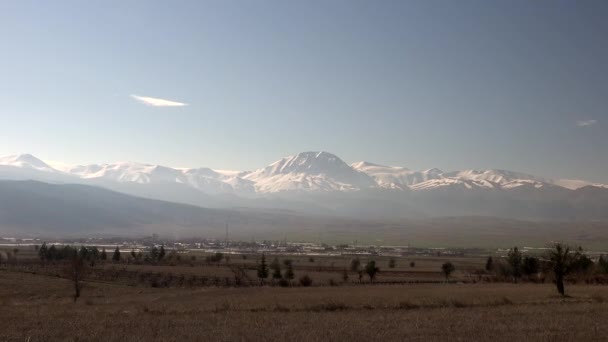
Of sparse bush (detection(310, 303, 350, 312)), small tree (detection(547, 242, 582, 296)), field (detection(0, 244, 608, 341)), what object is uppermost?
small tree (detection(547, 242, 582, 296))

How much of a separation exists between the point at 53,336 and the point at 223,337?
6914 mm

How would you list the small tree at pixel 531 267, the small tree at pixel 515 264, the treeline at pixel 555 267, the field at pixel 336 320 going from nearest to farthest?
the field at pixel 336 320
the treeline at pixel 555 267
the small tree at pixel 531 267
the small tree at pixel 515 264

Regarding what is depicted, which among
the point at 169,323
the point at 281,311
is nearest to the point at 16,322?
the point at 169,323

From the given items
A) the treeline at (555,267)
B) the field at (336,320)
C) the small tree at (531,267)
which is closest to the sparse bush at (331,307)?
the field at (336,320)

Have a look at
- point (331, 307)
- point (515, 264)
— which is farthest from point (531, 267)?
point (331, 307)

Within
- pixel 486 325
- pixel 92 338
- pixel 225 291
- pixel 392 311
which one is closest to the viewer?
pixel 92 338

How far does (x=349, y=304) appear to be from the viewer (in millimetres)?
37031

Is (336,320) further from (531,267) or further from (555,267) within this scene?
(531,267)

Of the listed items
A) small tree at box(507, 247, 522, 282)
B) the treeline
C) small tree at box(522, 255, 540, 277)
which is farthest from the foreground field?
small tree at box(507, 247, 522, 282)

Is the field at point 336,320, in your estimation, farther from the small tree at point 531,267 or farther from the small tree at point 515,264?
the small tree at point 515,264

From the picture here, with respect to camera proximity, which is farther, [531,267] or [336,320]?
[531,267]

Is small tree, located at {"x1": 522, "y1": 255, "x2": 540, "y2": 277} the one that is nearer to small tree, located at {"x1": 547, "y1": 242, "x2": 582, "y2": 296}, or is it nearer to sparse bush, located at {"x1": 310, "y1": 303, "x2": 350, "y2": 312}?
small tree, located at {"x1": 547, "y1": 242, "x2": 582, "y2": 296}

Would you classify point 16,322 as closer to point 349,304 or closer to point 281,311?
point 281,311

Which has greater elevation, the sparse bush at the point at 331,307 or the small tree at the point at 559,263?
the small tree at the point at 559,263
